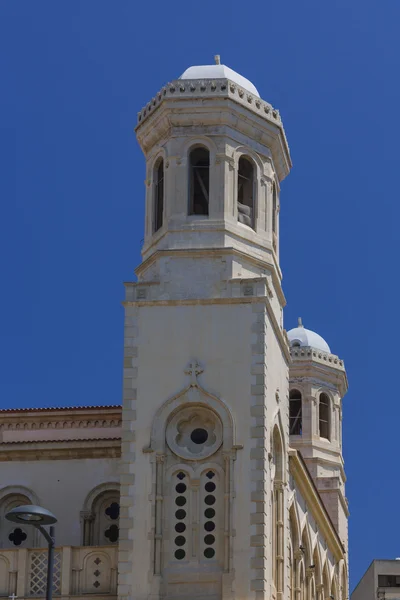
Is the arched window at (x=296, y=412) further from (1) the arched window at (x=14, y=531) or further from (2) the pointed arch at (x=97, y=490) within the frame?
(1) the arched window at (x=14, y=531)

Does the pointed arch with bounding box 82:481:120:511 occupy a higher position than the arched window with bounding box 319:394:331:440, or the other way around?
the arched window with bounding box 319:394:331:440

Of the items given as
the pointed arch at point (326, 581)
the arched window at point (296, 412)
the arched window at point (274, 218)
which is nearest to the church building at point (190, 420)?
the arched window at point (274, 218)

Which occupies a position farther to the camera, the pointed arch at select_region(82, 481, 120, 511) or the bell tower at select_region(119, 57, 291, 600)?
the pointed arch at select_region(82, 481, 120, 511)

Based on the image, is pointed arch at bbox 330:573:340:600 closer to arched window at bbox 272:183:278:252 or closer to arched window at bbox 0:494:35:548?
arched window at bbox 0:494:35:548

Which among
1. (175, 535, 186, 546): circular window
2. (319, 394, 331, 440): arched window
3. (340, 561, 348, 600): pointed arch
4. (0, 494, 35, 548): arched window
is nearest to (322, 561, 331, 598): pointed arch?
(340, 561, 348, 600): pointed arch

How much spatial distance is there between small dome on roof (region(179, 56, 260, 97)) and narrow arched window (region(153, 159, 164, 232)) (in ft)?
9.64

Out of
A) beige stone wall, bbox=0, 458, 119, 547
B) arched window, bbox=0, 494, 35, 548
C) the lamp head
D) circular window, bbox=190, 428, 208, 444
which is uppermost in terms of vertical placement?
circular window, bbox=190, 428, 208, 444

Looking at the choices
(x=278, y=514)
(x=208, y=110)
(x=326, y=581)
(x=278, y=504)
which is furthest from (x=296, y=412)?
(x=208, y=110)

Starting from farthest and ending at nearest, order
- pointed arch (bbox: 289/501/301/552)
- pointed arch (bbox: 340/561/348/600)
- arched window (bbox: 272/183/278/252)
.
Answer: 1. pointed arch (bbox: 340/561/348/600)
2. pointed arch (bbox: 289/501/301/552)
3. arched window (bbox: 272/183/278/252)

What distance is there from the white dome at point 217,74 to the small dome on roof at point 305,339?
2222 centimetres

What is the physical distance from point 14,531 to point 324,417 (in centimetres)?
2504

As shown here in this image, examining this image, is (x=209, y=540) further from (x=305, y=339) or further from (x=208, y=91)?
(x=305, y=339)

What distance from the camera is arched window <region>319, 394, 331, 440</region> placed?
6844 cm

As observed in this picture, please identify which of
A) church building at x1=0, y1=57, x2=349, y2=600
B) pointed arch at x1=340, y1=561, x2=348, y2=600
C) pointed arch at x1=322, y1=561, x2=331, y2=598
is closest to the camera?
church building at x1=0, y1=57, x2=349, y2=600
